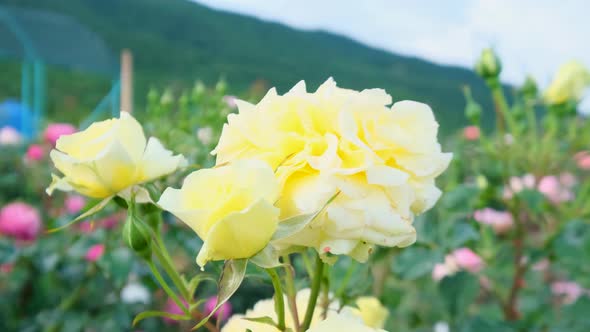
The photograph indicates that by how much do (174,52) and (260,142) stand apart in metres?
10.2

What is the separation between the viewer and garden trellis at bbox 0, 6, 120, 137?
12.5ft

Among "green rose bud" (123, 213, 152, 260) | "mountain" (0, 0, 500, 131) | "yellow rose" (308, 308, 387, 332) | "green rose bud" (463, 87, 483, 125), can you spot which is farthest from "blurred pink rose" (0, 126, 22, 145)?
"mountain" (0, 0, 500, 131)

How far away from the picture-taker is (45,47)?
3.97 metres

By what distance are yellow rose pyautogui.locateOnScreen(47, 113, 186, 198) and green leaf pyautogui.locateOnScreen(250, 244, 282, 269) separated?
0.09 meters

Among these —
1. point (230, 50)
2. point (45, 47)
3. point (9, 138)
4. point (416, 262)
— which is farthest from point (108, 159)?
point (230, 50)

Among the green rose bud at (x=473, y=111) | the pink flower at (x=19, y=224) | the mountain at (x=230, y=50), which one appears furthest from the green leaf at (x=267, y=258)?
the mountain at (x=230, y=50)

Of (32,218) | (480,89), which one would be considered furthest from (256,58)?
(32,218)

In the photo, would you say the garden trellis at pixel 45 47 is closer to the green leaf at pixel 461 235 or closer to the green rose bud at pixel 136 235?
the green leaf at pixel 461 235

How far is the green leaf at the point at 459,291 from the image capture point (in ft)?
2.06

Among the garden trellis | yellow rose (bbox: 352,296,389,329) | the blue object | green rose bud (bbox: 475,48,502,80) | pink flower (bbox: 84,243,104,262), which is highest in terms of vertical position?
green rose bud (bbox: 475,48,502,80)

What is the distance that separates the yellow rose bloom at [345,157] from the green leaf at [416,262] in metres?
0.31

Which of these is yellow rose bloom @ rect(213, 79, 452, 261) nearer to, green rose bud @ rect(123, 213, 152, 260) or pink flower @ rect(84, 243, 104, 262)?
green rose bud @ rect(123, 213, 152, 260)

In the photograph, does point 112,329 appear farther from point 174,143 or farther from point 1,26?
point 1,26

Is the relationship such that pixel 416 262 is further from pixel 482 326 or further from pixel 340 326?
pixel 340 326
